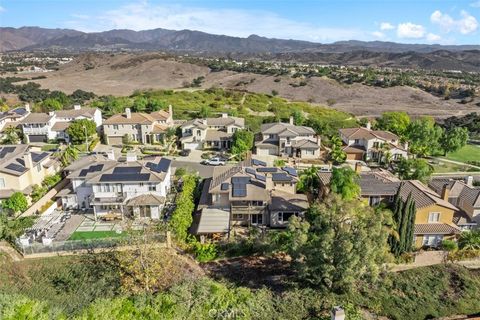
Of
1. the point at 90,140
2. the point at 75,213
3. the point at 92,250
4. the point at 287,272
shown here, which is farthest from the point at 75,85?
the point at 287,272

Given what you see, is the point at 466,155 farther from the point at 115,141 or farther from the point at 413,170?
the point at 115,141

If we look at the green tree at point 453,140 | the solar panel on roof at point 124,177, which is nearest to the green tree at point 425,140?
the green tree at point 453,140

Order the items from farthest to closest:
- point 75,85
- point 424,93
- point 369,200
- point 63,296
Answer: point 75,85 → point 424,93 → point 369,200 → point 63,296

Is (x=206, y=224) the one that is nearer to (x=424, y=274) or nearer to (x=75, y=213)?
(x=75, y=213)

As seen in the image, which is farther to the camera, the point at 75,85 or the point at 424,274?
the point at 75,85

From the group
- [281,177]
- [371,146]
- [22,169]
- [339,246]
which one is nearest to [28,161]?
[22,169]

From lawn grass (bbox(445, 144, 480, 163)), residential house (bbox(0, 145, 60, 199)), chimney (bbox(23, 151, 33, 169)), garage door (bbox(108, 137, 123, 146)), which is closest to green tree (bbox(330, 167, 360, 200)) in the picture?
residential house (bbox(0, 145, 60, 199))

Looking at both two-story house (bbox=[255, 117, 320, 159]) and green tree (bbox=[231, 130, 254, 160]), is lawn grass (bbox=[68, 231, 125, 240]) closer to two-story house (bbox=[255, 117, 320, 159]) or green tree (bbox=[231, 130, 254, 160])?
green tree (bbox=[231, 130, 254, 160])

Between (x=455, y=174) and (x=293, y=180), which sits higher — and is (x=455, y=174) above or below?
below

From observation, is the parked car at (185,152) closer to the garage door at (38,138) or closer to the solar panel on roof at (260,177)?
the solar panel on roof at (260,177)
